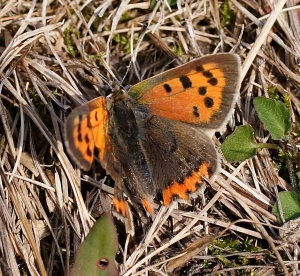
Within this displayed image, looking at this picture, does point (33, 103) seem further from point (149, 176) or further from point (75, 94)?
point (149, 176)

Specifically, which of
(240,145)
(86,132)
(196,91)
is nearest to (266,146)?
(240,145)

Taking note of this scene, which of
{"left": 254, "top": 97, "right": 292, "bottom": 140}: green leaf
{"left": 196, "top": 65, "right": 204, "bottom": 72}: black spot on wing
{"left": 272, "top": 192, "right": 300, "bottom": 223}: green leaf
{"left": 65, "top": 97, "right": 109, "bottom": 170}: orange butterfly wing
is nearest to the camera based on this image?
{"left": 65, "top": 97, "right": 109, "bottom": 170}: orange butterfly wing

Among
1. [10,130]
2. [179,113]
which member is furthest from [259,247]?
[10,130]

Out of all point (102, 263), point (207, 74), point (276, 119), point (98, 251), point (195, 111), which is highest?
point (207, 74)

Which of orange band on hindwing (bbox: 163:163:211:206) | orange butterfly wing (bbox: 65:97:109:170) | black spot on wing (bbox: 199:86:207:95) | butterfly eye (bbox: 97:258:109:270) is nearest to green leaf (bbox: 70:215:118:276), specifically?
butterfly eye (bbox: 97:258:109:270)

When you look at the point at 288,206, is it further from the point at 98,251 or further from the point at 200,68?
the point at 98,251

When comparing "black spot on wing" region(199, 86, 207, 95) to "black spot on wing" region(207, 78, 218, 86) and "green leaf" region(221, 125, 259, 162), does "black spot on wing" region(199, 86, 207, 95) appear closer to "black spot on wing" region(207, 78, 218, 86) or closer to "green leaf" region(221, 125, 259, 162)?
"black spot on wing" region(207, 78, 218, 86)

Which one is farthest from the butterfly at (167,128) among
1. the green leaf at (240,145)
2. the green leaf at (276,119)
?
the green leaf at (276,119)
